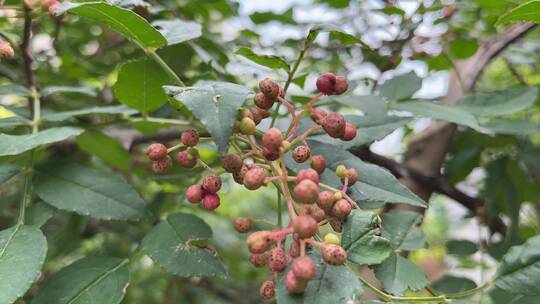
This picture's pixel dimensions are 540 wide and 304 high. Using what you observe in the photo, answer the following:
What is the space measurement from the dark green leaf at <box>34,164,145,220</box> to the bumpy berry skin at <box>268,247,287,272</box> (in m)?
0.29

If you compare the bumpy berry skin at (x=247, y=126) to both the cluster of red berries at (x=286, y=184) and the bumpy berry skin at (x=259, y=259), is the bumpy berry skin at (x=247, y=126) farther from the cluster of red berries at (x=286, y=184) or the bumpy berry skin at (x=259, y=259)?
the bumpy berry skin at (x=259, y=259)

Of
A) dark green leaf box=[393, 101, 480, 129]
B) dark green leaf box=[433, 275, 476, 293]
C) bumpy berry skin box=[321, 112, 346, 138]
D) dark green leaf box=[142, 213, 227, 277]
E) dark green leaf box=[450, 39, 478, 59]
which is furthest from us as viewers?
dark green leaf box=[450, 39, 478, 59]

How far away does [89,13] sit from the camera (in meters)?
0.65

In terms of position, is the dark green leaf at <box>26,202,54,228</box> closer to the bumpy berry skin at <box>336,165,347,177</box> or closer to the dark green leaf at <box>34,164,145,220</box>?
the dark green leaf at <box>34,164,145,220</box>

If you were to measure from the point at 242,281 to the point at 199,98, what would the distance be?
1.43 metres

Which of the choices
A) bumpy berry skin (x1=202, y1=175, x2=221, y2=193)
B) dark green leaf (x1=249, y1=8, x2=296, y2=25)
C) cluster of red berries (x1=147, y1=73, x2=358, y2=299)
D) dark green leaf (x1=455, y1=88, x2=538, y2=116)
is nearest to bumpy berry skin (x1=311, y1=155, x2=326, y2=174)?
cluster of red berries (x1=147, y1=73, x2=358, y2=299)

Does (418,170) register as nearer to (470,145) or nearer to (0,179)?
(470,145)

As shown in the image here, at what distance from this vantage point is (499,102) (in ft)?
3.27

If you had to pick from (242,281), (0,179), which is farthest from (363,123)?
(242,281)

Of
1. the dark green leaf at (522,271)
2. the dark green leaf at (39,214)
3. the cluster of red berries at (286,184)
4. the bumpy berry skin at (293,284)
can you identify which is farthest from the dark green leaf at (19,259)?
the dark green leaf at (522,271)

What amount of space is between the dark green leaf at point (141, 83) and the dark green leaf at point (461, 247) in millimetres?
571

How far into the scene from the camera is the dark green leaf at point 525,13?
0.63m

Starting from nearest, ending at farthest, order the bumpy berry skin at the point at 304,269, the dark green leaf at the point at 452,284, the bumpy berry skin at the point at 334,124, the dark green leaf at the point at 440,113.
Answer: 1. the bumpy berry skin at the point at 304,269
2. the bumpy berry skin at the point at 334,124
3. the dark green leaf at the point at 440,113
4. the dark green leaf at the point at 452,284

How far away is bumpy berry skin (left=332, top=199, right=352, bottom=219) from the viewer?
0.55 meters
